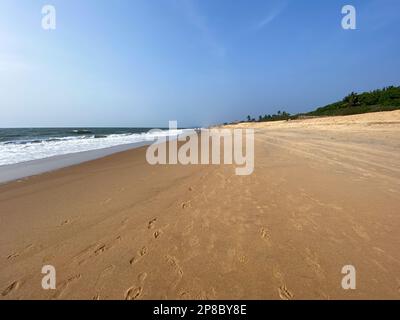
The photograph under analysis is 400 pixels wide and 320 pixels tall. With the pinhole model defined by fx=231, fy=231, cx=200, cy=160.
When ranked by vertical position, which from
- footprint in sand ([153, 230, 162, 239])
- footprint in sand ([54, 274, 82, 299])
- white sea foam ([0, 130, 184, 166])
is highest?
white sea foam ([0, 130, 184, 166])

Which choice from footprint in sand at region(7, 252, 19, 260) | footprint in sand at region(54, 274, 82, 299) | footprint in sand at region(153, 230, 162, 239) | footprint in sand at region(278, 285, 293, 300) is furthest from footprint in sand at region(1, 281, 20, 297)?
footprint in sand at region(278, 285, 293, 300)

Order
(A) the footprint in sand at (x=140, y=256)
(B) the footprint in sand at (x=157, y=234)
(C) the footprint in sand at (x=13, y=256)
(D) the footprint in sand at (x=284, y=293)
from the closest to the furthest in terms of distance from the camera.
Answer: (D) the footprint in sand at (x=284, y=293) → (A) the footprint in sand at (x=140, y=256) → (C) the footprint in sand at (x=13, y=256) → (B) the footprint in sand at (x=157, y=234)

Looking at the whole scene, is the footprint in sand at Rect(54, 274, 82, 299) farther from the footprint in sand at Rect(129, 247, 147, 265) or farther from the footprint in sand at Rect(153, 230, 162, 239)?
the footprint in sand at Rect(153, 230, 162, 239)

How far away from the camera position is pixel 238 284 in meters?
2.90

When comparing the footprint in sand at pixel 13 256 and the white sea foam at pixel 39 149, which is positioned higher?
the white sea foam at pixel 39 149

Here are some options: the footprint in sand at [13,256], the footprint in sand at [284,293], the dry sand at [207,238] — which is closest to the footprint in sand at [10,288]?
the dry sand at [207,238]

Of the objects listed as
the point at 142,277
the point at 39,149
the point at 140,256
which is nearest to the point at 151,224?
the point at 140,256

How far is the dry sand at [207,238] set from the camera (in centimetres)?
288

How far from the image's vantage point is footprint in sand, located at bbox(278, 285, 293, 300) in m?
2.67

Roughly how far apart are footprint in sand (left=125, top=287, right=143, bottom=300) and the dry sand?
0.06 ft

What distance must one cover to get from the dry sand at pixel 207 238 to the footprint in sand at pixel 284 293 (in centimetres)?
2

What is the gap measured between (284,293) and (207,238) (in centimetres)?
159

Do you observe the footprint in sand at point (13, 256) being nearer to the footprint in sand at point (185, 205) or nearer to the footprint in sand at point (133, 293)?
the footprint in sand at point (133, 293)

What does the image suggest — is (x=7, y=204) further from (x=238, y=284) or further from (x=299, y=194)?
(x=299, y=194)
